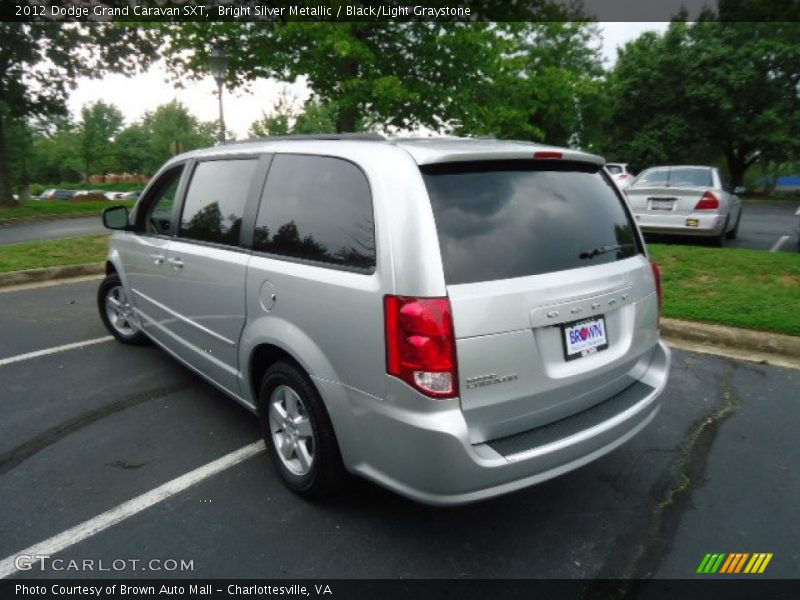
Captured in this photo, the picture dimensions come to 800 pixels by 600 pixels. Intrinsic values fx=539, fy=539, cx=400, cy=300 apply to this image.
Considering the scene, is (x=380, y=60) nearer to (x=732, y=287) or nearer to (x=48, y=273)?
(x=48, y=273)

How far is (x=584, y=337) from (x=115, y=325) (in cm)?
451

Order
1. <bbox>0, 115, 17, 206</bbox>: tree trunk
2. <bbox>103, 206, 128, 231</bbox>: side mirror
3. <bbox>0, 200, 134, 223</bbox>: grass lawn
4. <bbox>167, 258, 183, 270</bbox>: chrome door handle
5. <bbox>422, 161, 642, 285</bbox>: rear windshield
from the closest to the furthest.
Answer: <bbox>422, 161, 642, 285</bbox>: rear windshield
<bbox>167, 258, 183, 270</bbox>: chrome door handle
<bbox>103, 206, 128, 231</bbox>: side mirror
<bbox>0, 200, 134, 223</bbox>: grass lawn
<bbox>0, 115, 17, 206</bbox>: tree trunk

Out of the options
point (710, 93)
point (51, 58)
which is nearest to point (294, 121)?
point (51, 58)

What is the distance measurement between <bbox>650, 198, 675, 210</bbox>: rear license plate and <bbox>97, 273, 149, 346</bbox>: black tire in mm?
8234

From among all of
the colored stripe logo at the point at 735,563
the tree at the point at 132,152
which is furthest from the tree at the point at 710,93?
the tree at the point at 132,152

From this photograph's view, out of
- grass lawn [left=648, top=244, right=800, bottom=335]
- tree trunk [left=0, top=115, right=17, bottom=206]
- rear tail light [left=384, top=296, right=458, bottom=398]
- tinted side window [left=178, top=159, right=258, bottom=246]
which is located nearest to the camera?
rear tail light [left=384, top=296, right=458, bottom=398]

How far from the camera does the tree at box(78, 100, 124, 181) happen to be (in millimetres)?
47969

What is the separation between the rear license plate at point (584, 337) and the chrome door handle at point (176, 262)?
251 centimetres

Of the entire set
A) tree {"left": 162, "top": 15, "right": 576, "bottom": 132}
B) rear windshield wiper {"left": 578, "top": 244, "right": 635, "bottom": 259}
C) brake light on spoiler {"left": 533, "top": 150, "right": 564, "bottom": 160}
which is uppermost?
tree {"left": 162, "top": 15, "right": 576, "bottom": 132}

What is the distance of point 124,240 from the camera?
4.58 metres

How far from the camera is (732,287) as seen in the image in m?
6.17

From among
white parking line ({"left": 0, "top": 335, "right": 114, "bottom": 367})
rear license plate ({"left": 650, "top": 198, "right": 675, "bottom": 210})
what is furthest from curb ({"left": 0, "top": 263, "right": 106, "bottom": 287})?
rear license plate ({"left": 650, "top": 198, "right": 675, "bottom": 210})
